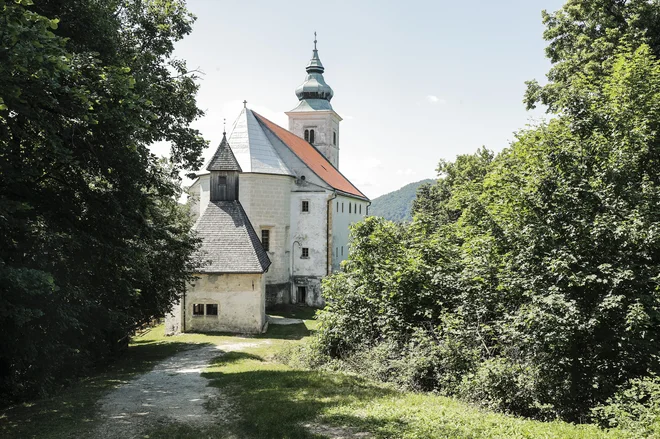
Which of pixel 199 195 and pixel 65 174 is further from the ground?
pixel 199 195

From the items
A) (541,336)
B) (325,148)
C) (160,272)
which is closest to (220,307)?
(160,272)

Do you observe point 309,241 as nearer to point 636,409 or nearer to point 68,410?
point 68,410

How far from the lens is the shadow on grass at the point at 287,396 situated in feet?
28.2

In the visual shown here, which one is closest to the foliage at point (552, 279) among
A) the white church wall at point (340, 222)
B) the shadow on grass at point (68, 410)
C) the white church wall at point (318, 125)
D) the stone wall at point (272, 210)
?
the shadow on grass at point (68, 410)

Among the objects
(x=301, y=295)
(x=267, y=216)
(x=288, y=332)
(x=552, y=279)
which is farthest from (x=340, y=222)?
(x=552, y=279)

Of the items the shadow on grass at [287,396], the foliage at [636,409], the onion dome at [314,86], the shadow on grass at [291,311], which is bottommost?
the shadow on grass at [291,311]

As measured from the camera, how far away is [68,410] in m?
10.2

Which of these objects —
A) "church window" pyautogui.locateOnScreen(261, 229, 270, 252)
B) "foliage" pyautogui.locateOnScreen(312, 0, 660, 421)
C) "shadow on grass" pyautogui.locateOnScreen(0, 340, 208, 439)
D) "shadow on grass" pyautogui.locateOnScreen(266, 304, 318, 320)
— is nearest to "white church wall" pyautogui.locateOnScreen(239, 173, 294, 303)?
"church window" pyautogui.locateOnScreen(261, 229, 270, 252)

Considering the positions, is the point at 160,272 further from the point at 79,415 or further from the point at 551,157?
the point at 551,157

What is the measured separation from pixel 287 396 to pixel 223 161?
791 inches

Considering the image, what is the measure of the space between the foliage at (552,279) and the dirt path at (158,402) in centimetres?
449

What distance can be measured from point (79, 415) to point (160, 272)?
10.1m

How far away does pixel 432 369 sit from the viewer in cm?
1245

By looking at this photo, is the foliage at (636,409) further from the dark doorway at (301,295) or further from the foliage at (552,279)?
the dark doorway at (301,295)
